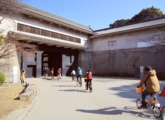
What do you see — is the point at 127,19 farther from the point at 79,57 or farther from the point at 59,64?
the point at 59,64

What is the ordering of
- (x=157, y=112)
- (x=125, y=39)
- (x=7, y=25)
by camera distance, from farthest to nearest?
(x=125, y=39) → (x=7, y=25) → (x=157, y=112)

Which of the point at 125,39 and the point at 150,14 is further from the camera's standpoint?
the point at 150,14

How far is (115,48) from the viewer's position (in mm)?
27625

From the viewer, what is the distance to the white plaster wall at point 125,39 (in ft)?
78.2

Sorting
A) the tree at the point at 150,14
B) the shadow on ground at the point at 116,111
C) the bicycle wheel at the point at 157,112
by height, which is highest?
the tree at the point at 150,14

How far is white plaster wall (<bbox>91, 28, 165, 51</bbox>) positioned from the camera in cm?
2384

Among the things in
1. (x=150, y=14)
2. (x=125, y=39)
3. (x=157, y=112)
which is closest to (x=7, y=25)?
(x=157, y=112)

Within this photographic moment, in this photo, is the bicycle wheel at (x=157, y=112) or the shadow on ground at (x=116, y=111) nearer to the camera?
the bicycle wheel at (x=157, y=112)

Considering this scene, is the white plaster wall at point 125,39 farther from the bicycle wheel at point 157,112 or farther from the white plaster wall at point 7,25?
the bicycle wheel at point 157,112

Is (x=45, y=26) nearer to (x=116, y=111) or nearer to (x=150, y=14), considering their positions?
(x=116, y=111)

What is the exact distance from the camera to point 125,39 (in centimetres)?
2639

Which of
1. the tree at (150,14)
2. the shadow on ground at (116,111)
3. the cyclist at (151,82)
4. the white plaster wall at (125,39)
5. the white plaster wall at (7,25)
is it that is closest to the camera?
the cyclist at (151,82)

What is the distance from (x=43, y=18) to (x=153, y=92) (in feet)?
61.4

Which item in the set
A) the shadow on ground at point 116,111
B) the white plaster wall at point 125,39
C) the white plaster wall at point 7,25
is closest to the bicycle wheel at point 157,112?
the shadow on ground at point 116,111
